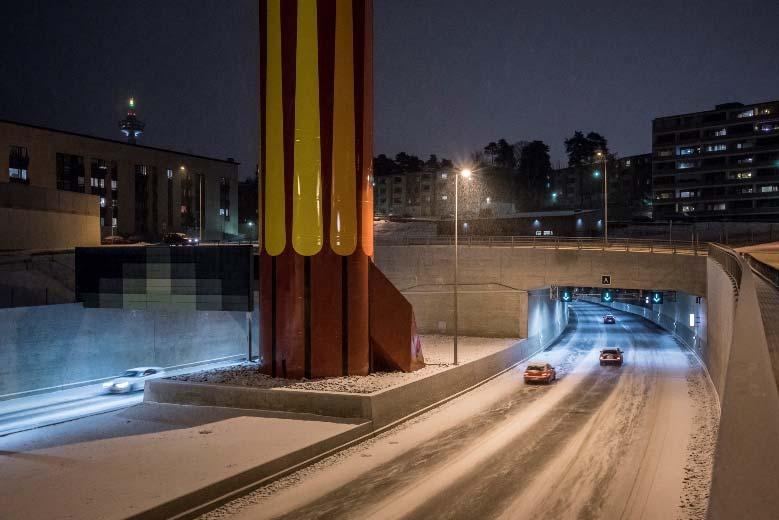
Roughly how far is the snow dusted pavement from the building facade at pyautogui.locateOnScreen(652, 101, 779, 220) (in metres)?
79.4

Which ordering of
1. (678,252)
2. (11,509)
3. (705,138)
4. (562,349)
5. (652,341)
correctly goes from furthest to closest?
(705,138), (652,341), (562,349), (678,252), (11,509)

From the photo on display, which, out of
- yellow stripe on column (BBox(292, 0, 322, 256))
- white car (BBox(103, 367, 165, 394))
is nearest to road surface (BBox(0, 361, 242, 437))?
white car (BBox(103, 367, 165, 394))

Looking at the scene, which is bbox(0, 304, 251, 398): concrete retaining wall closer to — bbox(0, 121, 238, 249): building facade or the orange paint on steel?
bbox(0, 121, 238, 249): building facade

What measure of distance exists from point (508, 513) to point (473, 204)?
391 feet

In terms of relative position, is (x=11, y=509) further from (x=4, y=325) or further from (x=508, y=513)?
(x=4, y=325)

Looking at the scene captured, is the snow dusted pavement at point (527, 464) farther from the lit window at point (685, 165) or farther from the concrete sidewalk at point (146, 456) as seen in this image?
the lit window at point (685, 165)

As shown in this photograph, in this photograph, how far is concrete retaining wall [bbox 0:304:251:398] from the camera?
29750 millimetres

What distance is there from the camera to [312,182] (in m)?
24.8

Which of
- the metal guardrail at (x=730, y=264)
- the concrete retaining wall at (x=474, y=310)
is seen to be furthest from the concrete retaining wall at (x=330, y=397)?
the concrete retaining wall at (x=474, y=310)

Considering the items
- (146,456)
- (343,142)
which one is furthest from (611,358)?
(146,456)

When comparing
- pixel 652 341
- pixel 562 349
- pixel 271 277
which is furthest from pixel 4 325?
pixel 652 341

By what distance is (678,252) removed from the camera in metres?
40.5

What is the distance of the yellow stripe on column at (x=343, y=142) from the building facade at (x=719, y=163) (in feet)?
278

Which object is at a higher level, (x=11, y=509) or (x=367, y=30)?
(x=367, y=30)
